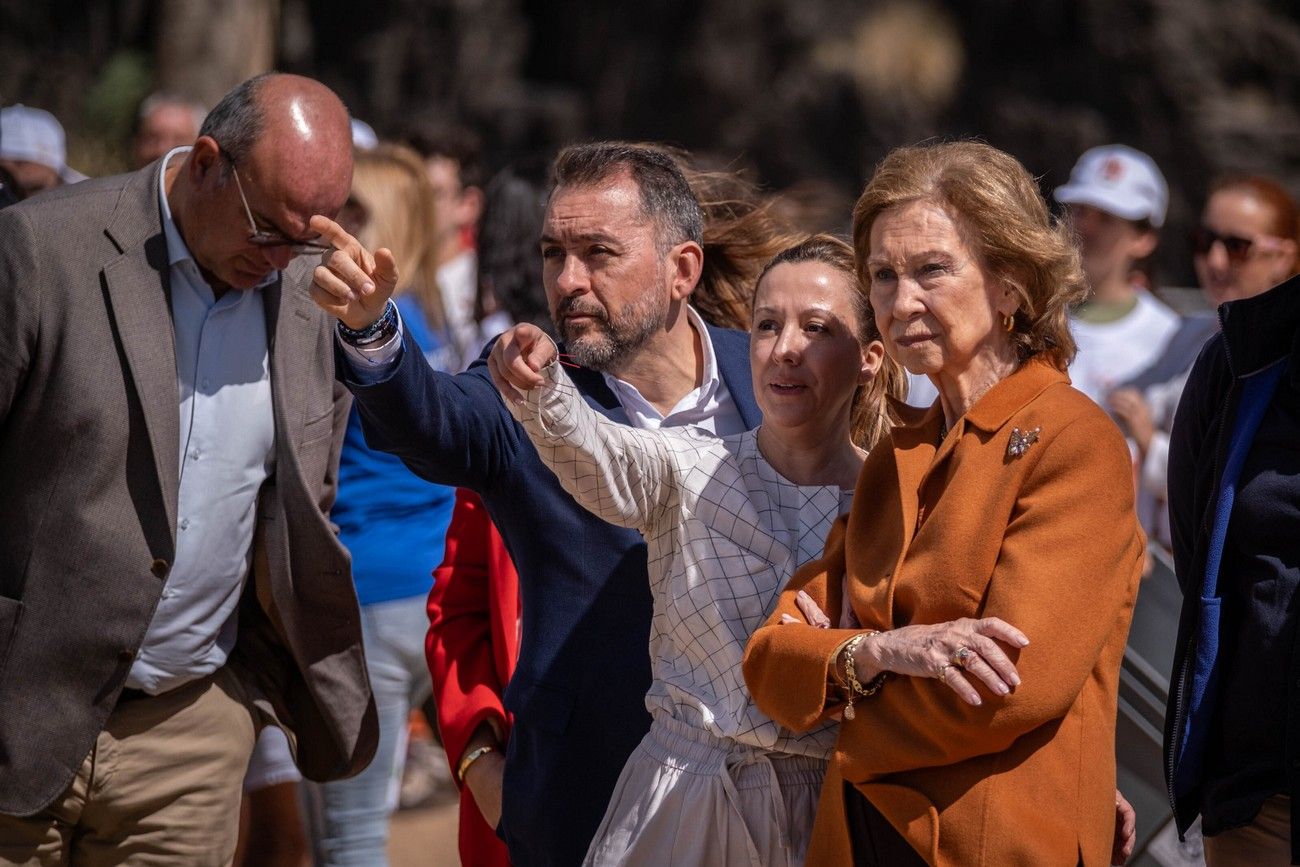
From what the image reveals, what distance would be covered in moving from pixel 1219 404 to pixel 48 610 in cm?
227

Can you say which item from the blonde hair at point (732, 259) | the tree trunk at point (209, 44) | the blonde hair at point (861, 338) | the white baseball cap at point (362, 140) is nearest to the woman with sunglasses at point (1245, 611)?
the blonde hair at point (861, 338)

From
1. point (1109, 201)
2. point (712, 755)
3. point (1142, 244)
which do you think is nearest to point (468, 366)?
point (712, 755)

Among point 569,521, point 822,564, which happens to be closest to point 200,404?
point 569,521

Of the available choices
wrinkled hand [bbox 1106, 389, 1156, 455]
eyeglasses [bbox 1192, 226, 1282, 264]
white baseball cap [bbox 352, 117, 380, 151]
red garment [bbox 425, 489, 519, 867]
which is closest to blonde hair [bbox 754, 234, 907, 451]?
red garment [bbox 425, 489, 519, 867]

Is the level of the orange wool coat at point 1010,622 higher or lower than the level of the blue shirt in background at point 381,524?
higher

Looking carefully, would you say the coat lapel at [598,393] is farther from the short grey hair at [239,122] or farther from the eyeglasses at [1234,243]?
the eyeglasses at [1234,243]

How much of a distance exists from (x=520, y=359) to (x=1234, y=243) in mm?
3167

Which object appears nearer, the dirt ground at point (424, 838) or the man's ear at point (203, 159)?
the man's ear at point (203, 159)

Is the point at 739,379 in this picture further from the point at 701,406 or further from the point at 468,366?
the point at 468,366

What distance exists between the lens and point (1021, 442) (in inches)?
92.6

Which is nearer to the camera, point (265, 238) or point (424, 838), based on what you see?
point (265, 238)

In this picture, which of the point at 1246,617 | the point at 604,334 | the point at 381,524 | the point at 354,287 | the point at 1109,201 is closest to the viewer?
the point at 354,287

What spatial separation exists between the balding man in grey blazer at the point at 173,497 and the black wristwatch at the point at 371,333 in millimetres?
596

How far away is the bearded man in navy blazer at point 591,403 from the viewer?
2.74 m
